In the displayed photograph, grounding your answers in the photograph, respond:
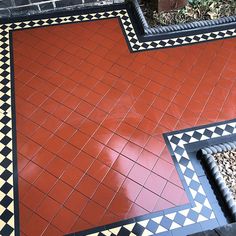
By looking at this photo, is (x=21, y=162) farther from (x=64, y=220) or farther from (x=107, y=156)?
(x=107, y=156)

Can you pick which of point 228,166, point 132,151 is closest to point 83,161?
point 132,151

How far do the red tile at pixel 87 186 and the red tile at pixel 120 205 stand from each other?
235mm

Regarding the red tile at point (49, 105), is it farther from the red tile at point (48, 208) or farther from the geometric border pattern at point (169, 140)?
the red tile at point (48, 208)

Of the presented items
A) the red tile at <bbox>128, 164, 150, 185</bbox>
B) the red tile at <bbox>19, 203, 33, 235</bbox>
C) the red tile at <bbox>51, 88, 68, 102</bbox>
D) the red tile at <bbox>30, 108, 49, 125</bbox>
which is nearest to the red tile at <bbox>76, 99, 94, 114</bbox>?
the red tile at <bbox>51, 88, 68, 102</bbox>

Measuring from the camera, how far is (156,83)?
13.7ft

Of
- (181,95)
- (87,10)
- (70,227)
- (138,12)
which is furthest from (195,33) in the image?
(70,227)

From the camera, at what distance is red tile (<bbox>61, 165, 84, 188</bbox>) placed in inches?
133

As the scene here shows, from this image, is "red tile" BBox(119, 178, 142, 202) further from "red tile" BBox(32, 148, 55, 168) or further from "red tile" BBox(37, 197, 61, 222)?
"red tile" BBox(32, 148, 55, 168)

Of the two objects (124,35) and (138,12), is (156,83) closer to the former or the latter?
(124,35)

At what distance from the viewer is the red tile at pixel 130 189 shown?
3.28 m

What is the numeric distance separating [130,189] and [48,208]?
0.81m

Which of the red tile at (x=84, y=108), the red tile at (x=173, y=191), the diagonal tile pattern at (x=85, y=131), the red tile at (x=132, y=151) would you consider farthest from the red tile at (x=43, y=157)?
the red tile at (x=173, y=191)

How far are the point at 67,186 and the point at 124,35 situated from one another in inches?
92.6

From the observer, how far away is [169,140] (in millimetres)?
3676
